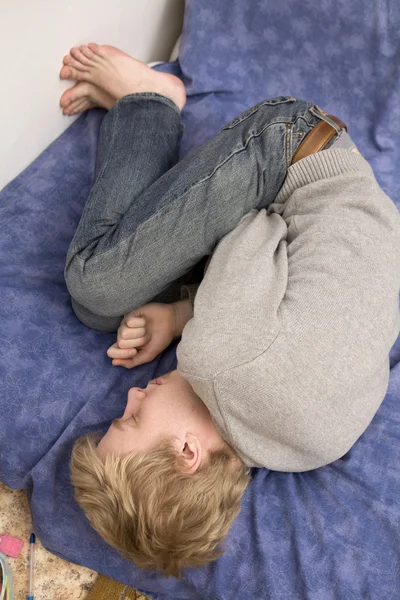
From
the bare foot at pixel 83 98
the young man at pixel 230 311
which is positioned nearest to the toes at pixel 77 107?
the bare foot at pixel 83 98

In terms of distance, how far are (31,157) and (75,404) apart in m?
0.60

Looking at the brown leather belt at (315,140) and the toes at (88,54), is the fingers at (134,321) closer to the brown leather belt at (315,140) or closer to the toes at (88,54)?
the brown leather belt at (315,140)

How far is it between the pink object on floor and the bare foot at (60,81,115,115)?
0.97 metres

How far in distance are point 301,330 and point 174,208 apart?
347 mm

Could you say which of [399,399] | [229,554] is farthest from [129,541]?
[399,399]

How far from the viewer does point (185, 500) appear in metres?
0.92

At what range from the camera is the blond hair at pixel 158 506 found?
0.91m

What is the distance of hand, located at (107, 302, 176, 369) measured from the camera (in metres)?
1.14

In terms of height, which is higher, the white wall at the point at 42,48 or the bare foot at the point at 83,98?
the white wall at the point at 42,48

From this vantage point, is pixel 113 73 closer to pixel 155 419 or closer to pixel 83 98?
pixel 83 98

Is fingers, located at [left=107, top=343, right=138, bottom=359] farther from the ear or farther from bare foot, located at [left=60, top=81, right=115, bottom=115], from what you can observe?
bare foot, located at [left=60, top=81, right=115, bottom=115]

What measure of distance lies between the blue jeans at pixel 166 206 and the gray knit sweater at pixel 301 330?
82mm

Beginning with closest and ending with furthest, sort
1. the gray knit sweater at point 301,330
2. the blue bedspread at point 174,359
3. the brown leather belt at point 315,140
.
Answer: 1. the gray knit sweater at point 301,330
2. the blue bedspread at point 174,359
3. the brown leather belt at point 315,140

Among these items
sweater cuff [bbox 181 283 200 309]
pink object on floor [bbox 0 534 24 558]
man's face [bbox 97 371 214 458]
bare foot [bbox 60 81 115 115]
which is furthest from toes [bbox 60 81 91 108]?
pink object on floor [bbox 0 534 24 558]
